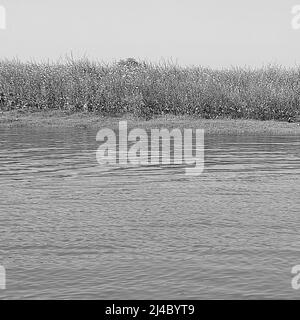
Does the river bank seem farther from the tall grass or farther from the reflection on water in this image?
the reflection on water

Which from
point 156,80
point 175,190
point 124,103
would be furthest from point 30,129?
point 175,190

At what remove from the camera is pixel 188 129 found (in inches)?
1294

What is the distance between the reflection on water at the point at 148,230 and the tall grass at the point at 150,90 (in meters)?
17.7

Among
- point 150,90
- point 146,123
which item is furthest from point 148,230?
point 150,90

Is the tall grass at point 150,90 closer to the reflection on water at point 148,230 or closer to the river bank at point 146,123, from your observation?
the river bank at point 146,123

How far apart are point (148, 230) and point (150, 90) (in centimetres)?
2789

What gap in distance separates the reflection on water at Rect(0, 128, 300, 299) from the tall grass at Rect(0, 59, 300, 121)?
1772 cm

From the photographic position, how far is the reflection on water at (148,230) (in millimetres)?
8664

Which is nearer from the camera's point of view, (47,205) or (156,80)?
(47,205)

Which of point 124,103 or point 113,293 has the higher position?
point 124,103

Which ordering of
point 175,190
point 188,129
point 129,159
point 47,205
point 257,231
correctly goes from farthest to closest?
point 188,129, point 129,159, point 175,190, point 47,205, point 257,231

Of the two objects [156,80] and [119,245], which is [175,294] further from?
[156,80]

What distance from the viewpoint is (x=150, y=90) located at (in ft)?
127
